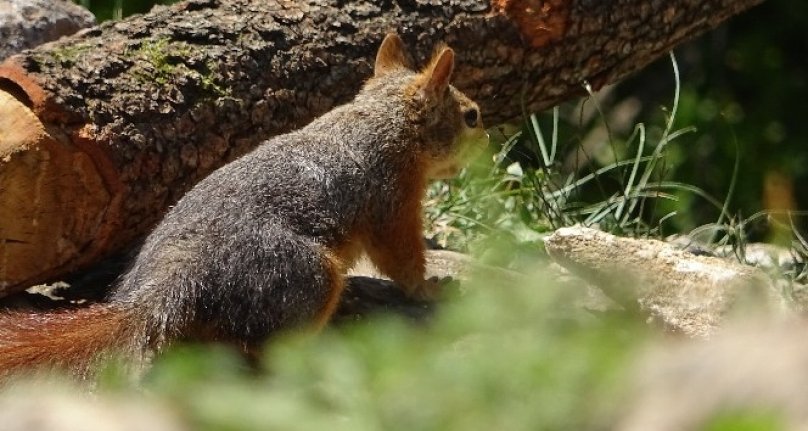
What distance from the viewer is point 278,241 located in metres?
4.27

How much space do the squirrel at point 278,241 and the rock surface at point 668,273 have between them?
68cm

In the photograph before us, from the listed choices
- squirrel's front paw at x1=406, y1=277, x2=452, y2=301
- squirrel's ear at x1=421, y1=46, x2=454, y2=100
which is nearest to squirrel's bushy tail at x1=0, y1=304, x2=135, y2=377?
squirrel's front paw at x1=406, y1=277, x2=452, y2=301

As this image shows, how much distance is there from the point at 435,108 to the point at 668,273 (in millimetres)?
1251

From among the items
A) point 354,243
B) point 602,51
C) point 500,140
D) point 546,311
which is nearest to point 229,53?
point 354,243

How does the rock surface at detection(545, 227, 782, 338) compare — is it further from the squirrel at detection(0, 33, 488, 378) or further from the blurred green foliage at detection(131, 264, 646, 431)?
the blurred green foliage at detection(131, 264, 646, 431)

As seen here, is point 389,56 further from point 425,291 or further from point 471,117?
point 425,291

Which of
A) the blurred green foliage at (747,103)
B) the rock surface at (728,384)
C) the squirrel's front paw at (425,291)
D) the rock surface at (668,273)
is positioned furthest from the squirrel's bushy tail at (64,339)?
the blurred green foliage at (747,103)

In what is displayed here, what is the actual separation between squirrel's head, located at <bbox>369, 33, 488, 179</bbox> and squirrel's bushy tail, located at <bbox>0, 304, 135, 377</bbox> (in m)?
1.63

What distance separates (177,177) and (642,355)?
12.9 ft

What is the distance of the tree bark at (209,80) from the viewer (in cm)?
471

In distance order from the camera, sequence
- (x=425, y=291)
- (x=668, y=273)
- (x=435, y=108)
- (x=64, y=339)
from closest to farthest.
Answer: (x=64, y=339) → (x=668, y=273) → (x=425, y=291) → (x=435, y=108)

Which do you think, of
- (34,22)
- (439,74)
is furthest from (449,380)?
(34,22)

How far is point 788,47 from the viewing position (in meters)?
9.43

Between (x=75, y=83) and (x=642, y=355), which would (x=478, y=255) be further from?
(x=642, y=355)
